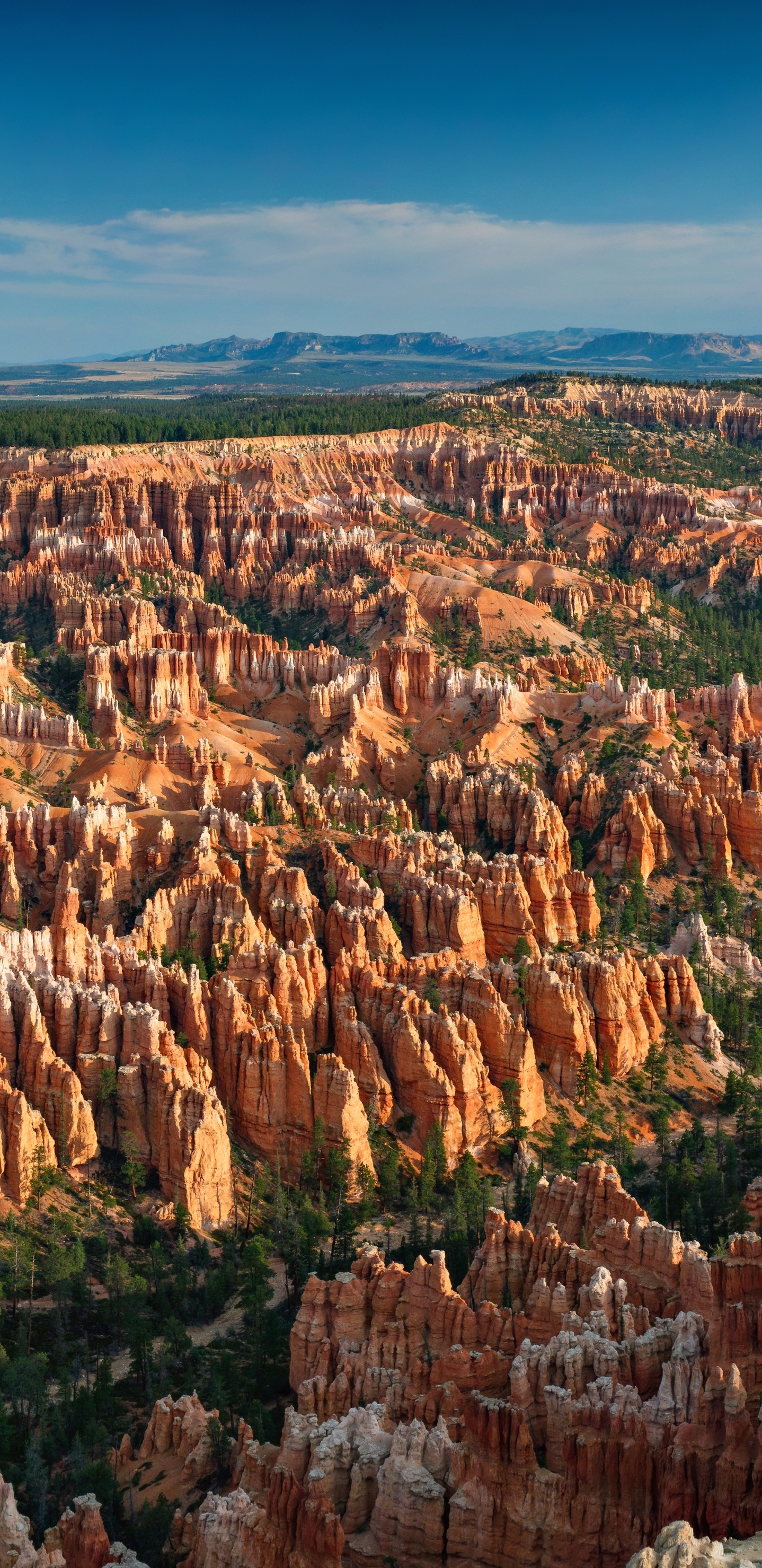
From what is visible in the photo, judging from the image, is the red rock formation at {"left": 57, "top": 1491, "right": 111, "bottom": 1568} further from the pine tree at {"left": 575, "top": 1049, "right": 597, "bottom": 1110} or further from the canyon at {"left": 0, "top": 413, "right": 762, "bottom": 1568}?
the pine tree at {"left": 575, "top": 1049, "right": 597, "bottom": 1110}

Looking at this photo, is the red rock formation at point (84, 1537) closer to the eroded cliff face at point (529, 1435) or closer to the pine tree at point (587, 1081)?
the eroded cliff face at point (529, 1435)

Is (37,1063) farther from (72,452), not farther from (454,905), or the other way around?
(72,452)

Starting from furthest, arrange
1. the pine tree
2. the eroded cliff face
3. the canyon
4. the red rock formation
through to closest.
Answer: the pine tree
the red rock formation
the canyon
the eroded cliff face

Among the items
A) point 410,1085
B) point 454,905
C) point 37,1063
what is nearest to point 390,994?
point 410,1085

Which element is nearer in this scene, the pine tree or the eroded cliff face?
the eroded cliff face

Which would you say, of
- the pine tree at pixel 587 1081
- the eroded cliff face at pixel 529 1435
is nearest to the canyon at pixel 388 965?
the eroded cliff face at pixel 529 1435

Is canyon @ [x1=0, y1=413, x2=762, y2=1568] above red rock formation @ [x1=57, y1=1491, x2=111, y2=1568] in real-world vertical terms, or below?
above

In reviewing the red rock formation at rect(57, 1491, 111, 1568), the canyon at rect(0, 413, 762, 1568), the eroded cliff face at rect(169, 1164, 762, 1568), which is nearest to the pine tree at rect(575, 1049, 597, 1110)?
the canyon at rect(0, 413, 762, 1568)

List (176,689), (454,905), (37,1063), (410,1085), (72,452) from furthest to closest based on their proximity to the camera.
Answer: (72,452)
(176,689)
(454,905)
(410,1085)
(37,1063)

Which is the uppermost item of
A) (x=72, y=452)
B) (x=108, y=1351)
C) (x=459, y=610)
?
(x=72, y=452)

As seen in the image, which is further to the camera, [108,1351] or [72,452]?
[72,452]

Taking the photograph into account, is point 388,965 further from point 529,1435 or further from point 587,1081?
point 529,1435
